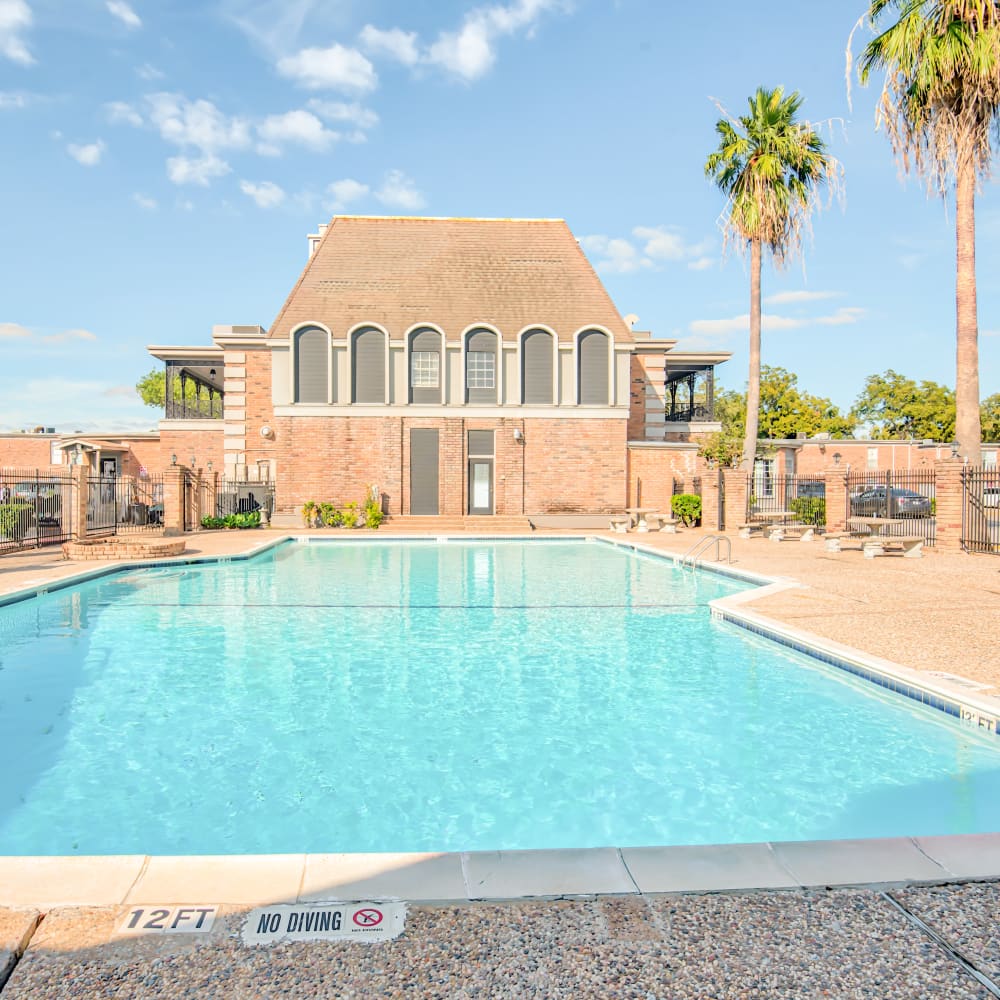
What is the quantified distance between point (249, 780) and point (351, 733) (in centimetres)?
106

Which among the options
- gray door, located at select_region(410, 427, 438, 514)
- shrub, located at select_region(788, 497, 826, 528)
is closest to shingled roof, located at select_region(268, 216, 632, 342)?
gray door, located at select_region(410, 427, 438, 514)

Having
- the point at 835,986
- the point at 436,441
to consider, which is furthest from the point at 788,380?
the point at 835,986

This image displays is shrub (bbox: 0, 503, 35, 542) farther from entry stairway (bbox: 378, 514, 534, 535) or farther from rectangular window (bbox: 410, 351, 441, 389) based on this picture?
rectangular window (bbox: 410, 351, 441, 389)

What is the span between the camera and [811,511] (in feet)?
89.8

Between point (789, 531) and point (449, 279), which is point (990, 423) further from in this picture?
point (449, 279)

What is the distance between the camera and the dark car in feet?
92.3

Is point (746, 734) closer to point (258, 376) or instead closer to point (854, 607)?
point (854, 607)

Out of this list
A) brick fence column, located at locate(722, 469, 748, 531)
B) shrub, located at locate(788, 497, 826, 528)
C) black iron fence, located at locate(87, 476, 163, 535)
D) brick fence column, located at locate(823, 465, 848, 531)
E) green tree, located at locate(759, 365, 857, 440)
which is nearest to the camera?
black iron fence, located at locate(87, 476, 163, 535)

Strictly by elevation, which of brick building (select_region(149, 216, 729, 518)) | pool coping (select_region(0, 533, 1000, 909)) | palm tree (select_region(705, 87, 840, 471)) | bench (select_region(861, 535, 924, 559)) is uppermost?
palm tree (select_region(705, 87, 840, 471))

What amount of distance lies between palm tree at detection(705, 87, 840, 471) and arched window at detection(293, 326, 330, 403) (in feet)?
48.9

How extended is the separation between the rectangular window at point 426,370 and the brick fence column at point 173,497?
29.8ft

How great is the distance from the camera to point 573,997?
7.55ft

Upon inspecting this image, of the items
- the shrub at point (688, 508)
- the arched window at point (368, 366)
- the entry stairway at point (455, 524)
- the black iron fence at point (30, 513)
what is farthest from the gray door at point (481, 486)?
the black iron fence at point (30, 513)

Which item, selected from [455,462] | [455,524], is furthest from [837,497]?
[455,462]
